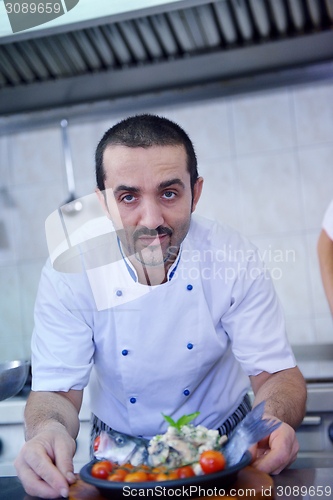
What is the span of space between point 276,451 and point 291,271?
3.70ft

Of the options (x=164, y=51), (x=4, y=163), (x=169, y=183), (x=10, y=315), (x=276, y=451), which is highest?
(x=164, y=51)

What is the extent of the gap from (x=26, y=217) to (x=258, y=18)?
116 cm

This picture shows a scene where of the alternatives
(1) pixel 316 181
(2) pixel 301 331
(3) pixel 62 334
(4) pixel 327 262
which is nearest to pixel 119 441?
(3) pixel 62 334

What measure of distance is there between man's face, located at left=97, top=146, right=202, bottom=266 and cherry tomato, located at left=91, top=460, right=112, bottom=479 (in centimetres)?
44

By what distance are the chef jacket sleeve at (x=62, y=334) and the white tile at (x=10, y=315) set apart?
2.87 ft

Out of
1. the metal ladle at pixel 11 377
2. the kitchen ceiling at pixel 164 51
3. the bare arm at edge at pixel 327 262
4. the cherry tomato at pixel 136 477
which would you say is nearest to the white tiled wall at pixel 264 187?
the kitchen ceiling at pixel 164 51

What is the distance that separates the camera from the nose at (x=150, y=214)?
853mm

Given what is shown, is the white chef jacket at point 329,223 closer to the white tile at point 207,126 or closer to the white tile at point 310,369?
the white tile at point 310,369

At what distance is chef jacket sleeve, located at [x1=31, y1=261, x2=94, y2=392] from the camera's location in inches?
34.9

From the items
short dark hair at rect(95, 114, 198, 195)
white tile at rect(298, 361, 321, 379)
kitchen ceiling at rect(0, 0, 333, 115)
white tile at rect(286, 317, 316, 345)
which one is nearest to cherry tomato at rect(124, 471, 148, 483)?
short dark hair at rect(95, 114, 198, 195)

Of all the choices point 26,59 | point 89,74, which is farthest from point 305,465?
point 26,59

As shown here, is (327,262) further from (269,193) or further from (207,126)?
(207,126)

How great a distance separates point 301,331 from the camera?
1.68 metres

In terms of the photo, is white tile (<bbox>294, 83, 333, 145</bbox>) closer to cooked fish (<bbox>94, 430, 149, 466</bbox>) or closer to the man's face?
the man's face
